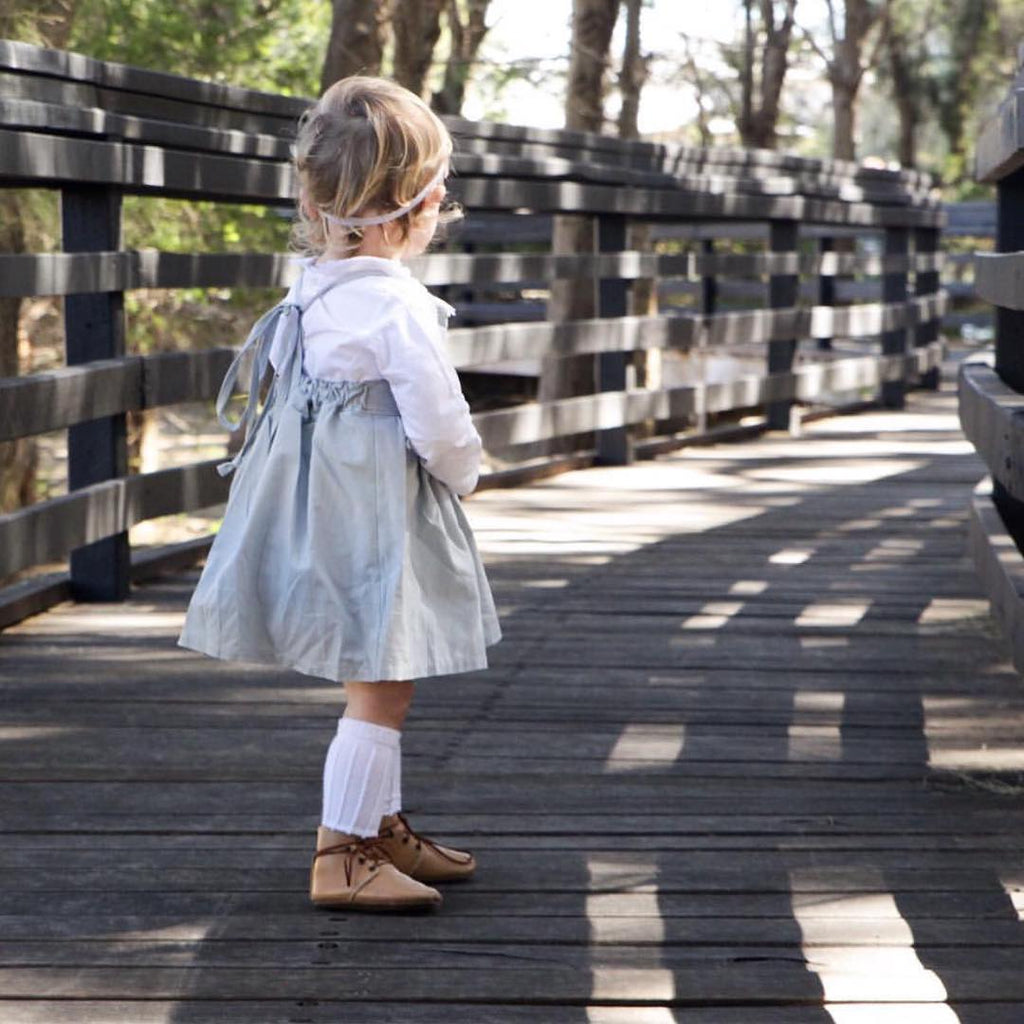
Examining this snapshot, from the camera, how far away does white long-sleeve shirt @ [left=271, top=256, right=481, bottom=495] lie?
292cm

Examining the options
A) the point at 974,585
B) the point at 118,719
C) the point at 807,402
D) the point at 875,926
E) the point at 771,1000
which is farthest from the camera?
the point at 807,402

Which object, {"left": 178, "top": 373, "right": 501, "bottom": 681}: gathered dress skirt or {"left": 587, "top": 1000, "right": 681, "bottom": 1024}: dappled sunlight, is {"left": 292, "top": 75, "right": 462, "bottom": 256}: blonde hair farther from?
{"left": 587, "top": 1000, "right": 681, "bottom": 1024}: dappled sunlight

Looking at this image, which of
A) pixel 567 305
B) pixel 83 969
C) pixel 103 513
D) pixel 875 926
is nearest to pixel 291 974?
pixel 83 969

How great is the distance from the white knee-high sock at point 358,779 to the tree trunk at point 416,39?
9236 mm

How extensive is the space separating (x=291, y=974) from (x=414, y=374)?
0.90 meters

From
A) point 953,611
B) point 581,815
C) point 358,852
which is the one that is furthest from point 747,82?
point 358,852

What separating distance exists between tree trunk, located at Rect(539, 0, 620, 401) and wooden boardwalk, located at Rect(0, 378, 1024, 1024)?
641 centimetres

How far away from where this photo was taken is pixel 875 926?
9.25ft

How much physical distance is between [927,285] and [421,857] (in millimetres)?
11031

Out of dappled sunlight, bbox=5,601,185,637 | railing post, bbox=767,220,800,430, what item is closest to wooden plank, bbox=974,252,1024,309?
dappled sunlight, bbox=5,601,185,637

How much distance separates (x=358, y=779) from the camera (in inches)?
117

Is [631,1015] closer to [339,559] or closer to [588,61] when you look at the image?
[339,559]

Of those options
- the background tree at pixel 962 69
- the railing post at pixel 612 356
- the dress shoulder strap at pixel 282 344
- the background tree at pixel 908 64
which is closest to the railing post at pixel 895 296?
the railing post at pixel 612 356

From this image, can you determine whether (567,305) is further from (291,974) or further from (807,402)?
(291,974)
